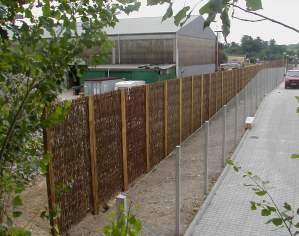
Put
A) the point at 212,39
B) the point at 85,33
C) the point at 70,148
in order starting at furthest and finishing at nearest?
the point at 212,39 < the point at 70,148 < the point at 85,33

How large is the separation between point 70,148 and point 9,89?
12.6ft

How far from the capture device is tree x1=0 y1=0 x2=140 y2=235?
138 centimetres

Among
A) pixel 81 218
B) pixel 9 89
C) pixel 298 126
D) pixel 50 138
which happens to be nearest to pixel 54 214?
pixel 9 89

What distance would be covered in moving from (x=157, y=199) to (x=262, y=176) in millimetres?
2688

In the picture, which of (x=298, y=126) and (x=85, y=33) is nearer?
(x=85, y=33)

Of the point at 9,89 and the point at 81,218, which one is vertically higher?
the point at 9,89

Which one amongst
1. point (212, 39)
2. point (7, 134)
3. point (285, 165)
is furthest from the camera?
point (212, 39)

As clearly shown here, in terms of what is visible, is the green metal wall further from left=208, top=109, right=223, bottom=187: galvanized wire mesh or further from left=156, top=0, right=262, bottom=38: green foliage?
left=156, top=0, right=262, bottom=38: green foliage

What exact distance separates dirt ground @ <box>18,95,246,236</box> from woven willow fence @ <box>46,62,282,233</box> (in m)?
0.20

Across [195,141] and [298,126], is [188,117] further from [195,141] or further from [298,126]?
[298,126]

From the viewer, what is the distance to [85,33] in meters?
1.56

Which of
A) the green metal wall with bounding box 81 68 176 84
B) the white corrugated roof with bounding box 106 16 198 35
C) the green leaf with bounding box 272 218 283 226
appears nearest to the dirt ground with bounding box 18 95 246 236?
the green leaf with bounding box 272 218 283 226

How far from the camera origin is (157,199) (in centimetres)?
682

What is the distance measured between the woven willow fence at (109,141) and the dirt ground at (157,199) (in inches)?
7.9
